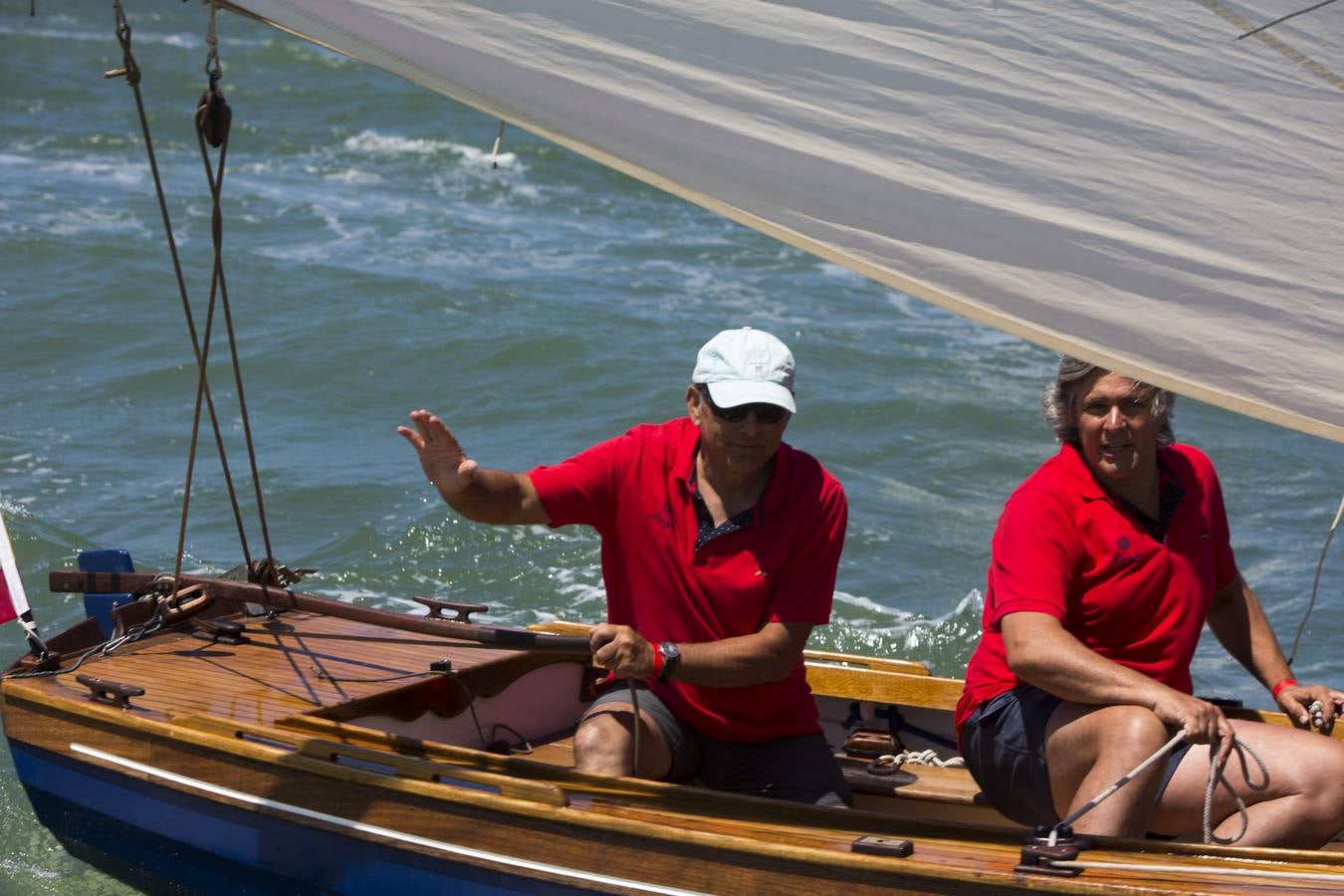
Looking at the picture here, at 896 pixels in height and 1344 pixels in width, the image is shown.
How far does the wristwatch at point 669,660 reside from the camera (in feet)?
11.2

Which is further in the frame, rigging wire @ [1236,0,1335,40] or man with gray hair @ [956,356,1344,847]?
man with gray hair @ [956,356,1344,847]

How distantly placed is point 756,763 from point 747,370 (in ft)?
2.78

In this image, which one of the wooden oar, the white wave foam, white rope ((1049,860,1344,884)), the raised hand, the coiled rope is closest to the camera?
white rope ((1049,860,1344,884))

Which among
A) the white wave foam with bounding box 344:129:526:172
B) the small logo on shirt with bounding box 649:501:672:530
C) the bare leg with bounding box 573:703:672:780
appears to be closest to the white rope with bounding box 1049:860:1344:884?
the bare leg with bounding box 573:703:672:780

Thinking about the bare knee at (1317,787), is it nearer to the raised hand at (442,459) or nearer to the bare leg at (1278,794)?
the bare leg at (1278,794)

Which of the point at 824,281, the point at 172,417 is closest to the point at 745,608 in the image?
the point at 172,417

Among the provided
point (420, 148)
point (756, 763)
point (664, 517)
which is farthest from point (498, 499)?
point (420, 148)

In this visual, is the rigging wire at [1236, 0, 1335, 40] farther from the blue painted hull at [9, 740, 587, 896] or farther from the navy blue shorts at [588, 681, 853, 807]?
the blue painted hull at [9, 740, 587, 896]

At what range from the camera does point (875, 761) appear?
432 centimetres

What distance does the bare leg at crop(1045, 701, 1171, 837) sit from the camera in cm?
323

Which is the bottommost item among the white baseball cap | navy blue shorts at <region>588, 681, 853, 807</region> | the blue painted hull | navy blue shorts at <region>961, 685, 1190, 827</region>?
the blue painted hull

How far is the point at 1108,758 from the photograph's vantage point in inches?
129

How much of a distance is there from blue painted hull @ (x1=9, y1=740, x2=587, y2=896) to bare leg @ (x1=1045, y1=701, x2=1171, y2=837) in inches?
39.3

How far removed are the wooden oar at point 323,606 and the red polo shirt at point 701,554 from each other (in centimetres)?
21
